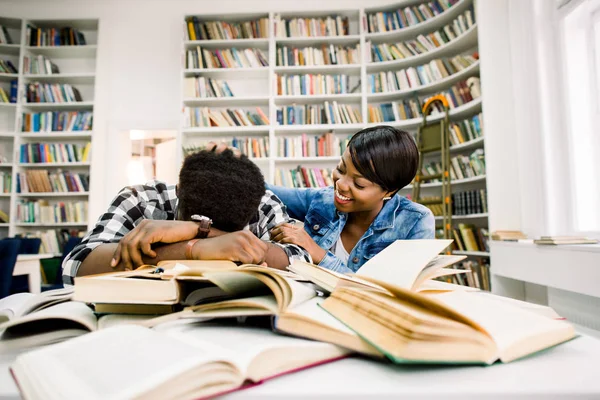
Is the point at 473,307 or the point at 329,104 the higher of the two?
the point at 329,104

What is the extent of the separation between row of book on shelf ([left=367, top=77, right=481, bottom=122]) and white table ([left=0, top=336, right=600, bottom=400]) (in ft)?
12.1

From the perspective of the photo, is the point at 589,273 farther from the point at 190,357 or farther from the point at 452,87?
the point at 452,87

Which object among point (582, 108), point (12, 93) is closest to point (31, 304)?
point (582, 108)

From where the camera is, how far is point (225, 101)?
14.4 ft

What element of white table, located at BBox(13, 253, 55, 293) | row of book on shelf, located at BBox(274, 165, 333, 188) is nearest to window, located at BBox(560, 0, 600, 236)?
row of book on shelf, located at BBox(274, 165, 333, 188)

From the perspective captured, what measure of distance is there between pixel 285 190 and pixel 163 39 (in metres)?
3.93

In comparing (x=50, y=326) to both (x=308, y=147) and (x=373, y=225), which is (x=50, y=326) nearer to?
(x=373, y=225)

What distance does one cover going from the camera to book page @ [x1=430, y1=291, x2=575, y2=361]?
33 cm

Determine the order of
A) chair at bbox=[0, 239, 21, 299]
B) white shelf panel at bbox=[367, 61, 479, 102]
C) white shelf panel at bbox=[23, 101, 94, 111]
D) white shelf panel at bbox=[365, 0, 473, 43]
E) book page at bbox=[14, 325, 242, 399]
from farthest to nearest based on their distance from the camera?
white shelf panel at bbox=[23, 101, 94, 111], white shelf panel at bbox=[365, 0, 473, 43], white shelf panel at bbox=[367, 61, 479, 102], chair at bbox=[0, 239, 21, 299], book page at bbox=[14, 325, 242, 399]

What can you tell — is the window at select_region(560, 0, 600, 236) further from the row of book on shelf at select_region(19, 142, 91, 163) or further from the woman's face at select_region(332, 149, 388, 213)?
the row of book on shelf at select_region(19, 142, 91, 163)

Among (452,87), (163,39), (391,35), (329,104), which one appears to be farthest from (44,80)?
(452,87)

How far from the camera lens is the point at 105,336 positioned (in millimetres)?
343

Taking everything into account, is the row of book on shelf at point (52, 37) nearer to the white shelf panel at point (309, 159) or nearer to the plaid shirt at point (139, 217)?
the white shelf panel at point (309, 159)

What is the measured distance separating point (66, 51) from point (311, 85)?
304 cm
